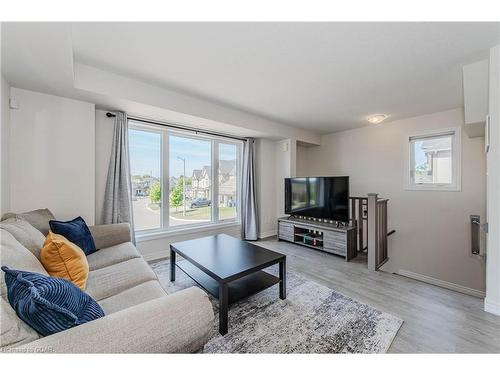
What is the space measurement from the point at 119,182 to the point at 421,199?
4.58m

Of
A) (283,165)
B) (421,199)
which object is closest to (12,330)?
(283,165)

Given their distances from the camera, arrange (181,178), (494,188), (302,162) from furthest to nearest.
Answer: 1. (302,162)
2. (181,178)
3. (494,188)

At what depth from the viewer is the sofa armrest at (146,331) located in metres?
0.71

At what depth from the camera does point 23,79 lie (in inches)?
75.2

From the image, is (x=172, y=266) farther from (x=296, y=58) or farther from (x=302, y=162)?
(x=302, y=162)

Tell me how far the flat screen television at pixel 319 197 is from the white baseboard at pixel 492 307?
1.66 m

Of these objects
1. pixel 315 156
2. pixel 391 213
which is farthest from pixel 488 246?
pixel 315 156

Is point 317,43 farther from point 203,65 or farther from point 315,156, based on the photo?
point 315,156

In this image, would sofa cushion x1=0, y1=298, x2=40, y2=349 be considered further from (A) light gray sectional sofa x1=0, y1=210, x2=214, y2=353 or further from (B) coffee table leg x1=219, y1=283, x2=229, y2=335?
(B) coffee table leg x1=219, y1=283, x2=229, y2=335

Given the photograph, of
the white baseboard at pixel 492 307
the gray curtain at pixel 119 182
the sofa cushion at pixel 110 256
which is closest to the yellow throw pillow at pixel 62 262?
the sofa cushion at pixel 110 256

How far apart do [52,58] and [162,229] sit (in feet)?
7.88

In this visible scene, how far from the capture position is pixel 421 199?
11.3 feet
